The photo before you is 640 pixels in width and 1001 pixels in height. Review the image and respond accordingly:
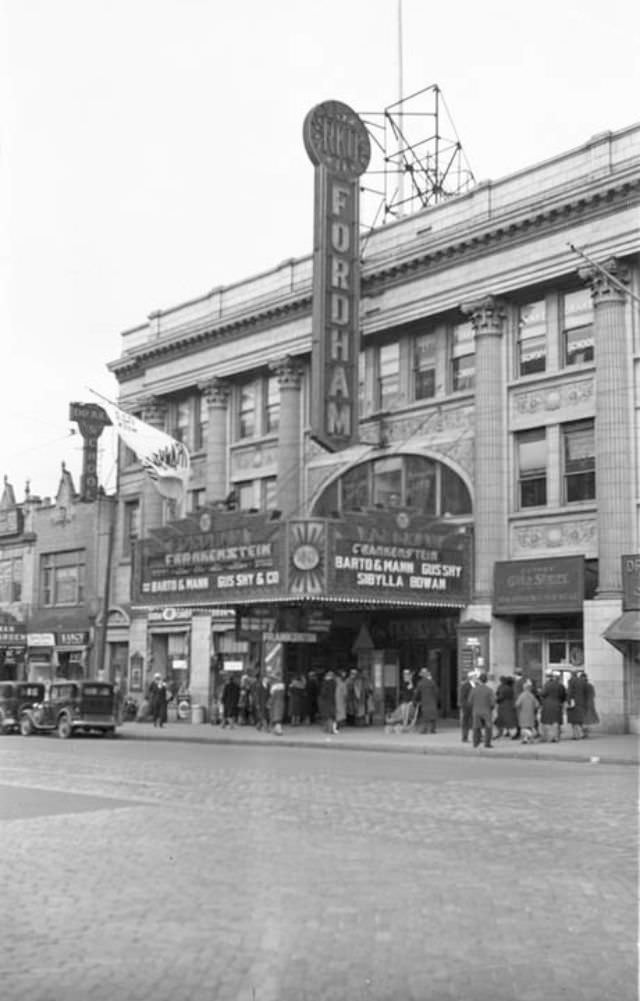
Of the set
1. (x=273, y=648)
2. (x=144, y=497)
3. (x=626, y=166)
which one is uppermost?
(x=626, y=166)

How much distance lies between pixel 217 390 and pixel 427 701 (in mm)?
18454

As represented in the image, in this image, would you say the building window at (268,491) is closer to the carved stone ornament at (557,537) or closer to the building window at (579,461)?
the carved stone ornament at (557,537)

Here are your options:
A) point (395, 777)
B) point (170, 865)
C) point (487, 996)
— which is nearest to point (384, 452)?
point (395, 777)

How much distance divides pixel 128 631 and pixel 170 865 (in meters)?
38.3

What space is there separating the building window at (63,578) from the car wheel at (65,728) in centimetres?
1884

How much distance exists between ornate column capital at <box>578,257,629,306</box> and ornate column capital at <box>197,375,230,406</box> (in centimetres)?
1625

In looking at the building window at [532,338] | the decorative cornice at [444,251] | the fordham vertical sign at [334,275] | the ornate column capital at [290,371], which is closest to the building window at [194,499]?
the decorative cornice at [444,251]

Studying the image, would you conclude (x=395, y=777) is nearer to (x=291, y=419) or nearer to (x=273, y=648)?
(x=273, y=648)

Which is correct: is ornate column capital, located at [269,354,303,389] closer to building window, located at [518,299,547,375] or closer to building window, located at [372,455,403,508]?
building window, located at [372,455,403,508]

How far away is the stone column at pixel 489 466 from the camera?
34594 millimetres

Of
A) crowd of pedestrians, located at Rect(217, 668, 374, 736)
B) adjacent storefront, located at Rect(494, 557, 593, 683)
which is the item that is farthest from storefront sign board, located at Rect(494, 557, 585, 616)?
crowd of pedestrians, located at Rect(217, 668, 374, 736)

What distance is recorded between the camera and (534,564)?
33250 mm

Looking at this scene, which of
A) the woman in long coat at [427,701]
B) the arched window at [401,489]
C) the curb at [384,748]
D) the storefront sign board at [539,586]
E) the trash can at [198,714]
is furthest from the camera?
the trash can at [198,714]

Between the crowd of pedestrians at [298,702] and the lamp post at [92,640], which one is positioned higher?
the lamp post at [92,640]
